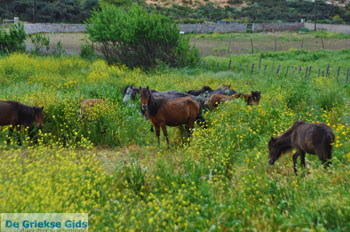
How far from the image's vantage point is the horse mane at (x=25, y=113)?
28.0ft

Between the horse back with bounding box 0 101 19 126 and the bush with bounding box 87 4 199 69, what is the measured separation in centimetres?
1349

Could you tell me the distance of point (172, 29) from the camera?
21.6 meters

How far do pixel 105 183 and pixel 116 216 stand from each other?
4.31 feet

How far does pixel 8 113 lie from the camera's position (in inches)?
326

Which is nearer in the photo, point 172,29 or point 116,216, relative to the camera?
point 116,216

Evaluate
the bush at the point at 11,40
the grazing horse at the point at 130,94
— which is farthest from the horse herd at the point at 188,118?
the bush at the point at 11,40

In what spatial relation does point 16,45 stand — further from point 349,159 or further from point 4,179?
point 349,159

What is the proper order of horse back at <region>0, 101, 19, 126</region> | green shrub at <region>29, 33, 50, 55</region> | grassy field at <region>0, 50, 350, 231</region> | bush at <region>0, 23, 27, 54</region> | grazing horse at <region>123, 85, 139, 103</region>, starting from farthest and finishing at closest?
green shrub at <region>29, 33, 50, 55</region> → bush at <region>0, 23, 27, 54</region> → grazing horse at <region>123, 85, 139, 103</region> → horse back at <region>0, 101, 19, 126</region> → grassy field at <region>0, 50, 350, 231</region>

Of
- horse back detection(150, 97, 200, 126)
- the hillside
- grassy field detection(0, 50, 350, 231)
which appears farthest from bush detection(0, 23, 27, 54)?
the hillside

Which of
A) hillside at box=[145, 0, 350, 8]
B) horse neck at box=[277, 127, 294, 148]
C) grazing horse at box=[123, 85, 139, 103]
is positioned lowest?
grazing horse at box=[123, 85, 139, 103]

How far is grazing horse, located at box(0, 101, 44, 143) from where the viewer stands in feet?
27.1

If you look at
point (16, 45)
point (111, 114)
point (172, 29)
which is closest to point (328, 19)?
point (172, 29)

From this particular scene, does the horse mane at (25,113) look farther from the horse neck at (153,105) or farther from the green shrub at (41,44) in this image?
the green shrub at (41,44)

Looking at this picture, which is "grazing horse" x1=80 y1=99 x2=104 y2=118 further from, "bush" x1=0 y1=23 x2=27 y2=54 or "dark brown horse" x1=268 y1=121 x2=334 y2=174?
"bush" x1=0 y1=23 x2=27 y2=54
